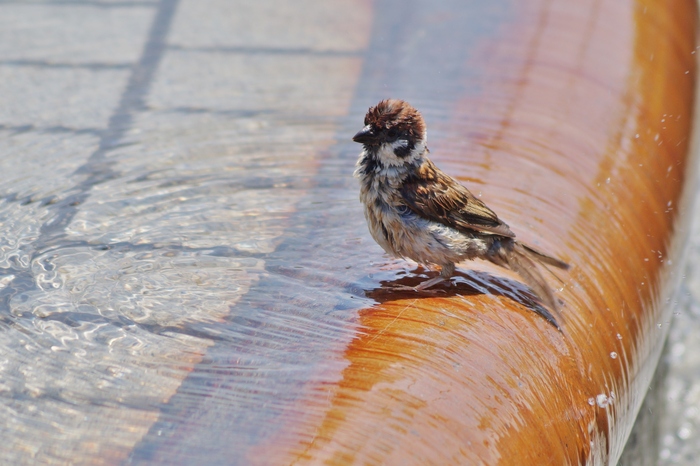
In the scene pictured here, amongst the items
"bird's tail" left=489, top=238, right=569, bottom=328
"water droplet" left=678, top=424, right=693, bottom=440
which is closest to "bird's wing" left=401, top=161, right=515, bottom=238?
"bird's tail" left=489, top=238, right=569, bottom=328

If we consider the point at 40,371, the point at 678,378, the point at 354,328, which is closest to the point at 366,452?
the point at 354,328

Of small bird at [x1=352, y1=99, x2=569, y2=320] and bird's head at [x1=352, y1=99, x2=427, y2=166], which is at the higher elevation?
bird's head at [x1=352, y1=99, x2=427, y2=166]

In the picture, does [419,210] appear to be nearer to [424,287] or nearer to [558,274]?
[424,287]

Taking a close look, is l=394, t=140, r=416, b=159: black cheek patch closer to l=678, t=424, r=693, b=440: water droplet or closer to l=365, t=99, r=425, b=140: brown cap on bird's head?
l=365, t=99, r=425, b=140: brown cap on bird's head

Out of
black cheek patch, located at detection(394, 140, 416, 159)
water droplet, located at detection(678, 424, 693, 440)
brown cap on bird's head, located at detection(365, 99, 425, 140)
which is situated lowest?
water droplet, located at detection(678, 424, 693, 440)

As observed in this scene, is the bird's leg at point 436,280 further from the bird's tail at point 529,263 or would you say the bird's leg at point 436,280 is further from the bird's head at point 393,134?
the bird's head at point 393,134

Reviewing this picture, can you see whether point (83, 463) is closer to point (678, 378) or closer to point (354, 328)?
point (354, 328)

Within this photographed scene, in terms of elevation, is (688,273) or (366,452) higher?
(366,452)
